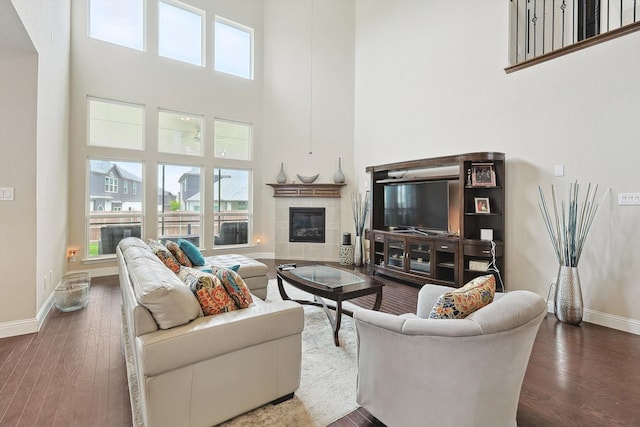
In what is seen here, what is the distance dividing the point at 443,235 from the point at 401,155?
69.4 inches

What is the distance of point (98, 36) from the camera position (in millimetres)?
5383

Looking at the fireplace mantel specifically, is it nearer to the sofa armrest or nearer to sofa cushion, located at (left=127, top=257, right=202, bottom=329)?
the sofa armrest

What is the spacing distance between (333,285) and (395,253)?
97.5 inches

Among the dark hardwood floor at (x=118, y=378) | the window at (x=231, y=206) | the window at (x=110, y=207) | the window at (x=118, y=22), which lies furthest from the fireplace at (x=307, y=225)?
the window at (x=118, y=22)

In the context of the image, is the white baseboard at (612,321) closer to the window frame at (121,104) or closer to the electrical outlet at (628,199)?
the electrical outlet at (628,199)

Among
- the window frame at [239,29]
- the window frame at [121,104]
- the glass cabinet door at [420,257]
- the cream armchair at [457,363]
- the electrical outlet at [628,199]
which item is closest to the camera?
the cream armchair at [457,363]

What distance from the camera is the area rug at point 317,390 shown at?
1.79 metres

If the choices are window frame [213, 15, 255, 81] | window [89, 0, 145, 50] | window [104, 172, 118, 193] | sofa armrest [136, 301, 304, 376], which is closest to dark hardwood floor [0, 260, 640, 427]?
sofa armrest [136, 301, 304, 376]

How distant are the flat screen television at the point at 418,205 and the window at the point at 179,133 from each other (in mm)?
4035

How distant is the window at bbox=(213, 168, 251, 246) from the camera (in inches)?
262

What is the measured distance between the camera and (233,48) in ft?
22.6

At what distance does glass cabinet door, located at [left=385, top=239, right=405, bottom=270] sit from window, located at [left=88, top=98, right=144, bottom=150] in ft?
16.2

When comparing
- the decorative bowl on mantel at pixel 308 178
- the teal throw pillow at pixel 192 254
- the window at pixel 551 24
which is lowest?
the teal throw pillow at pixel 192 254

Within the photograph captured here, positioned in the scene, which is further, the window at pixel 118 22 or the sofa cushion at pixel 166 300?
the window at pixel 118 22
